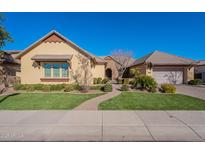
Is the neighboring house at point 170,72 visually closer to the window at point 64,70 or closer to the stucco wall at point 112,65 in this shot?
the window at point 64,70

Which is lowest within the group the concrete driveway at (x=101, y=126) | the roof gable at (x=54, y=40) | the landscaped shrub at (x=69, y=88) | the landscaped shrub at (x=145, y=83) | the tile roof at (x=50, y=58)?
the concrete driveway at (x=101, y=126)

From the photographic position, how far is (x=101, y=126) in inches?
234

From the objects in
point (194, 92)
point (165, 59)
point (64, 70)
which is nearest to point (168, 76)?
point (165, 59)

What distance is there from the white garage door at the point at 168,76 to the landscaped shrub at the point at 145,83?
7.39 m

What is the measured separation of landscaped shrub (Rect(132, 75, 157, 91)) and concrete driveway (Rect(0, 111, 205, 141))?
279 inches

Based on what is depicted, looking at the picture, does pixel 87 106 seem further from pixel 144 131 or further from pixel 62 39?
pixel 62 39

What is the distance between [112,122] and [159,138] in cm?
202

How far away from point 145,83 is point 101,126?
10.0m

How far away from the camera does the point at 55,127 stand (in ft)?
19.2

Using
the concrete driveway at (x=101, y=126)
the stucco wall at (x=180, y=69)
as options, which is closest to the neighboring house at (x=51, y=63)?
the stucco wall at (x=180, y=69)

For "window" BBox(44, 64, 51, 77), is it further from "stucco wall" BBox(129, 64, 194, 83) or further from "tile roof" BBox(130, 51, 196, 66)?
"tile roof" BBox(130, 51, 196, 66)

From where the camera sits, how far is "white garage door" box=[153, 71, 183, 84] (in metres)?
22.1

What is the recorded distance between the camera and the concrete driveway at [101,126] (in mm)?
4949
